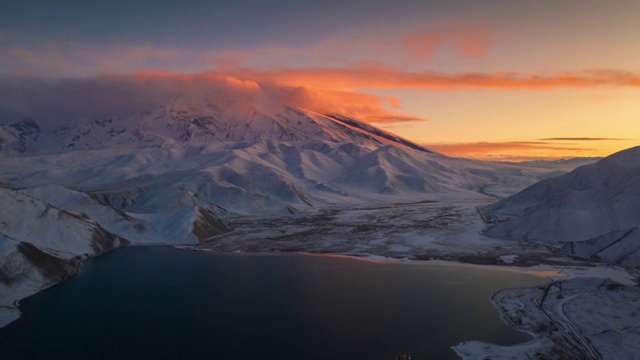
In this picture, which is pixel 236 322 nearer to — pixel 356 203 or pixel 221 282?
pixel 221 282

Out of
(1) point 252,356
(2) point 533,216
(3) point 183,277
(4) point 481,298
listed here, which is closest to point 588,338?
(4) point 481,298

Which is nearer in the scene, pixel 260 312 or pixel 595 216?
pixel 260 312

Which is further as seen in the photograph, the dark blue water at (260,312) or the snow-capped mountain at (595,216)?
the snow-capped mountain at (595,216)

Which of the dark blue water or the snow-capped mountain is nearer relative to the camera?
the dark blue water

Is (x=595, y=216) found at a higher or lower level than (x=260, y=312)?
Answer: higher
